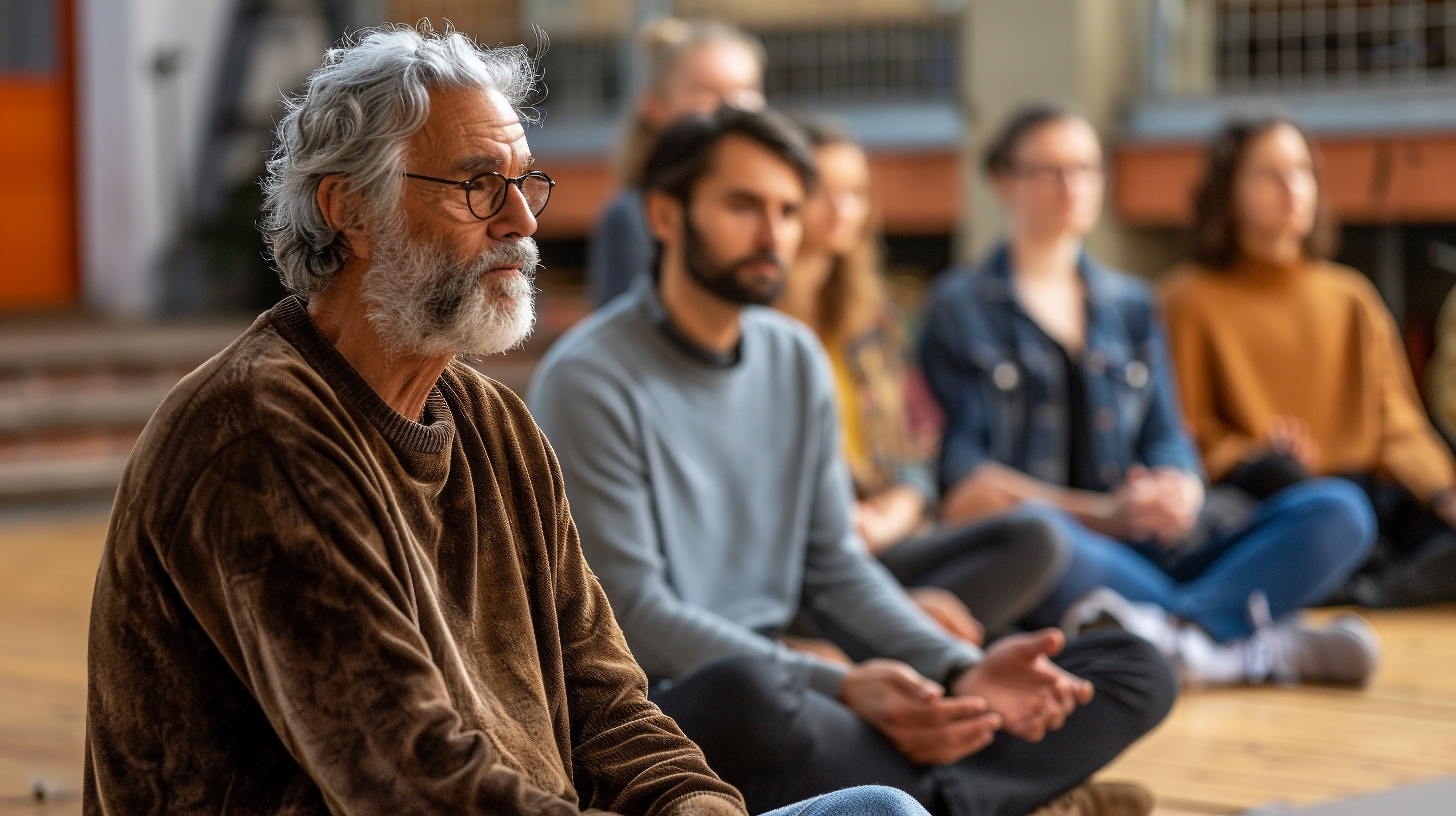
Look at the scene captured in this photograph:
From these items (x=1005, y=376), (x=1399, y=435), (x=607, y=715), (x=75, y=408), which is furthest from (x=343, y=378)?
(x=75, y=408)

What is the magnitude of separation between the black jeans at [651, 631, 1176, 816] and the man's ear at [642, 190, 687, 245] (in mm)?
731

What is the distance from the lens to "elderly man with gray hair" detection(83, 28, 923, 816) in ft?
3.96

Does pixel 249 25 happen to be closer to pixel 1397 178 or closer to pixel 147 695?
pixel 1397 178

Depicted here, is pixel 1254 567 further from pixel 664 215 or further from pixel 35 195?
pixel 35 195

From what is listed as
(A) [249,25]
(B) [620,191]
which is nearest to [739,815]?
(B) [620,191]

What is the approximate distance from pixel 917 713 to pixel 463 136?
3.55 ft

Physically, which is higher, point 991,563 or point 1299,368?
point 1299,368

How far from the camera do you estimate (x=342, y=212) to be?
135cm

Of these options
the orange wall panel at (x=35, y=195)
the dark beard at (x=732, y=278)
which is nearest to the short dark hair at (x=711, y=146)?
the dark beard at (x=732, y=278)

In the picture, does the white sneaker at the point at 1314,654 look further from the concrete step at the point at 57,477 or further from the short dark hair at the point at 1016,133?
the concrete step at the point at 57,477

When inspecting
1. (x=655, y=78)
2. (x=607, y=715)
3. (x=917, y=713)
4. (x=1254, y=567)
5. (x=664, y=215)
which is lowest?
(x=1254, y=567)

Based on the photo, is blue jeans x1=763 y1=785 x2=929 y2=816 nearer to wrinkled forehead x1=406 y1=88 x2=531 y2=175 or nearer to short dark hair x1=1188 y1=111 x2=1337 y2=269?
wrinkled forehead x1=406 y1=88 x2=531 y2=175

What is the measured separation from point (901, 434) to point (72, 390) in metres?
3.93

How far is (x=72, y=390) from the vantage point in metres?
6.21
